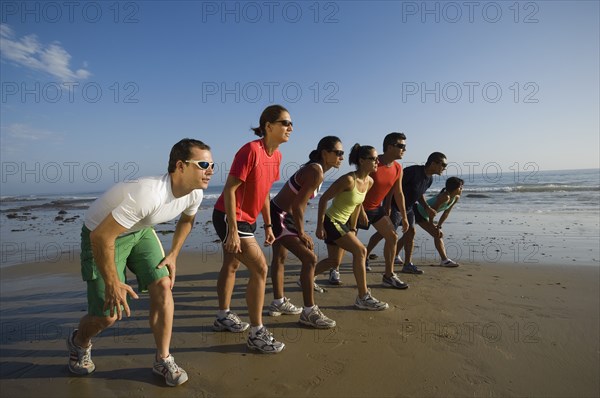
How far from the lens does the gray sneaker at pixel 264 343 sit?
9.88 ft

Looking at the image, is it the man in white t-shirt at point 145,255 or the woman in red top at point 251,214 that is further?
the woman in red top at point 251,214

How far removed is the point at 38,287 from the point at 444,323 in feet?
18.8

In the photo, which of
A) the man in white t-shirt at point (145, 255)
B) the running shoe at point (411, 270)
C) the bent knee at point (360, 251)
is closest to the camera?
the man in white t-shirt at point (145, 255)

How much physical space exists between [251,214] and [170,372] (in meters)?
1.45

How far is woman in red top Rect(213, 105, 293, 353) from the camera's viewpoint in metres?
3.03

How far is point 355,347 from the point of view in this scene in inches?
125

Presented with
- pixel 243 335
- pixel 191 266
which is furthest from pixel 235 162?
pixel 191 266

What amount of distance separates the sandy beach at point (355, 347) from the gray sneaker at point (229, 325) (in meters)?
0.09

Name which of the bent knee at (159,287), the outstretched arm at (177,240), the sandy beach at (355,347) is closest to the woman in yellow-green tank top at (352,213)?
the sandy beach at (355,347)

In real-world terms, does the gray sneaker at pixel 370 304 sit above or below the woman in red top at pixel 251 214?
below

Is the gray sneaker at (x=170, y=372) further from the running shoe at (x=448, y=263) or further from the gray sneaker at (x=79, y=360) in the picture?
the running shoe at (x=448, y=263)

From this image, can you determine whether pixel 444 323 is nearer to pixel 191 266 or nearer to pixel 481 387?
pixel 481 387

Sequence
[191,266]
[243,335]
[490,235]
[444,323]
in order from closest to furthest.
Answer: [243,335] → [444,323] → [191,266] → [490,235]

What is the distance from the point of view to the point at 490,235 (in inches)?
345
